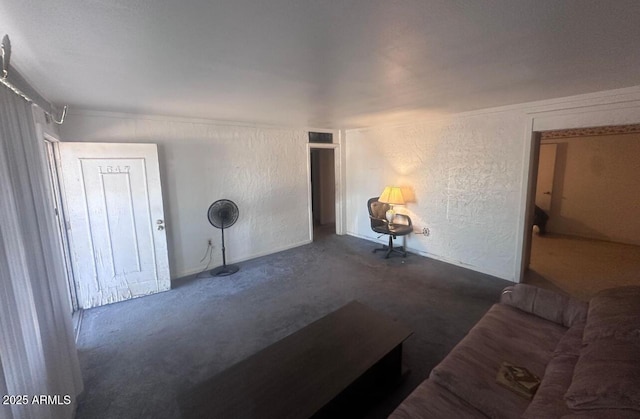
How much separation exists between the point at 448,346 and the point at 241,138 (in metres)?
3.85

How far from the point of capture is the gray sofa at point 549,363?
1.04 meters

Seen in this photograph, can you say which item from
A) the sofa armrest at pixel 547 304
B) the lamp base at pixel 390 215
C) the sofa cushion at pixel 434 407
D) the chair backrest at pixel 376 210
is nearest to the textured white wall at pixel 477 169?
the lamp base at pixel 390 215

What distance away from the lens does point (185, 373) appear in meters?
2.14

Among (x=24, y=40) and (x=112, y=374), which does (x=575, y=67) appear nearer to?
(x=24, y=40)

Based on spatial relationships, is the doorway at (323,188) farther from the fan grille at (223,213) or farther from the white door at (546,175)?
the white door at (546,175)

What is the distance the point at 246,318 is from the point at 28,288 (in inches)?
72.0

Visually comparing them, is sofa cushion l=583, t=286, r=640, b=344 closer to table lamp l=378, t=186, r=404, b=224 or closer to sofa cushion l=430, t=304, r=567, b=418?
sofa cushion l=430, t=304, r=567, b=418

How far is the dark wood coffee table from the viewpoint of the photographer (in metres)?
1.40

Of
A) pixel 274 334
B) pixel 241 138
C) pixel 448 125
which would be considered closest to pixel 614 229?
pixel 448 125

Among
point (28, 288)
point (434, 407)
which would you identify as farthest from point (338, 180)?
point (28, 288)

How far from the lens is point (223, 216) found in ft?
13.1

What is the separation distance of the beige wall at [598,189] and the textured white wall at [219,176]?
5540 millimetres

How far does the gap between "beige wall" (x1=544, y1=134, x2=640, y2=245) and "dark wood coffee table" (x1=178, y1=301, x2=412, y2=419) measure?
6.02 m

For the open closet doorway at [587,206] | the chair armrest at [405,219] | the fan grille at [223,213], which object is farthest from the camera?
the chair armrest at [405,219]
